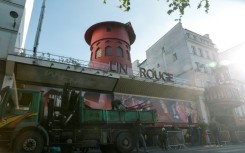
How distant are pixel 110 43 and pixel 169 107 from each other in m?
12.4

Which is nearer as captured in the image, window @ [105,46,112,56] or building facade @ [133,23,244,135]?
window @ [105,46,112,56]

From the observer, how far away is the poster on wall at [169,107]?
2382 centimetres

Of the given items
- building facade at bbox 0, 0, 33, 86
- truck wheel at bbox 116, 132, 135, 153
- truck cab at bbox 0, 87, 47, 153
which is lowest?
truck wheel at bbox 116, 132, 135, 153

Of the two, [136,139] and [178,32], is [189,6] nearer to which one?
[136,139]

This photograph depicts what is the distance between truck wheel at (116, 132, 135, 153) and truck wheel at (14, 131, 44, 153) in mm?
3848

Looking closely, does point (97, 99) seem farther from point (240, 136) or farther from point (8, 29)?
point (240, 136)

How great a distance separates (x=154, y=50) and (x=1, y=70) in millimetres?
32728

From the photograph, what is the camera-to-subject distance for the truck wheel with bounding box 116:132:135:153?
10.2 m

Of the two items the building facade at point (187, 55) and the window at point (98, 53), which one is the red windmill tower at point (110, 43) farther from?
the building facade at point (187, 55)

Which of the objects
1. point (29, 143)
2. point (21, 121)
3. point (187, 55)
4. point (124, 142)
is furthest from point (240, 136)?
point (21, 121)

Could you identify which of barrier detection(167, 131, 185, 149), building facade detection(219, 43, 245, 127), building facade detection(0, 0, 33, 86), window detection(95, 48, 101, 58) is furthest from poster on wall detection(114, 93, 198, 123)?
building facade detection(219, 43, 245, 127)

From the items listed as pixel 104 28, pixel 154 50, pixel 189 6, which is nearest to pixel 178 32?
pixel 154 50

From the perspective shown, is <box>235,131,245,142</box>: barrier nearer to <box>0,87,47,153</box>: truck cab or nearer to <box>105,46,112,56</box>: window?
<box>105,46,112,56</box>: window

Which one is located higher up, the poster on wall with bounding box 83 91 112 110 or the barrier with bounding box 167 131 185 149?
the poster on wall with bounding box 83 91 112 110
